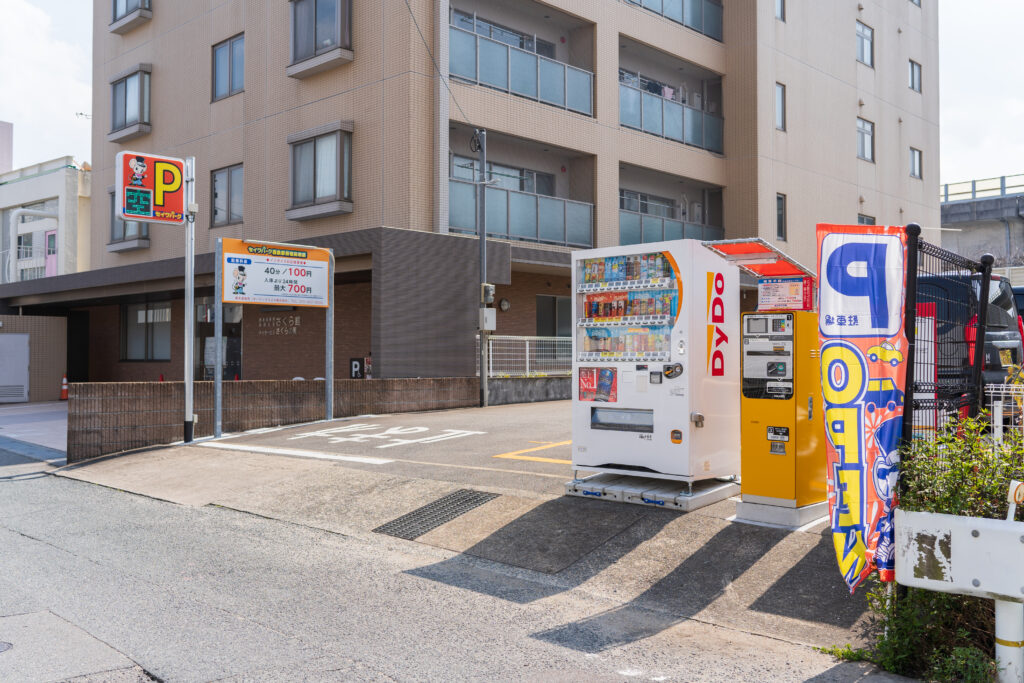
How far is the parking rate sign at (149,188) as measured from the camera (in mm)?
14227

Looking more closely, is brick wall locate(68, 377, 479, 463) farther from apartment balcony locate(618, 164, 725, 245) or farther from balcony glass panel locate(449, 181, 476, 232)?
apartment balcony locate(618, 164, 725, 245)

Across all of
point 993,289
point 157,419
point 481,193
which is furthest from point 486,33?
point 993,289

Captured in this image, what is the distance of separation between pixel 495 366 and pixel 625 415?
11.3 metres

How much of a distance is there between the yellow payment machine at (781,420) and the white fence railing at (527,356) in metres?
12.2

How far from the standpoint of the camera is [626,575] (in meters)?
6.64

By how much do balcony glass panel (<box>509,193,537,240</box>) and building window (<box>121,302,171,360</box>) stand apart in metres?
14.4

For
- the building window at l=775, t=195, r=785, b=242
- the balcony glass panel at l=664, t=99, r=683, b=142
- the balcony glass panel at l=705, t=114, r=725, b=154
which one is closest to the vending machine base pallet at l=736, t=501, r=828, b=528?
the balcony glass panel at l=664, t=99, r=683, b=142

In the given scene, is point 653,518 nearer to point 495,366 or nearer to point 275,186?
point 495,366

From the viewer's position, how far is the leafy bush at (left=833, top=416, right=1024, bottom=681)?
454cm

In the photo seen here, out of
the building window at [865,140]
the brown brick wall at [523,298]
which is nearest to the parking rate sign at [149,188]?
the brown brick wall at [523,298]

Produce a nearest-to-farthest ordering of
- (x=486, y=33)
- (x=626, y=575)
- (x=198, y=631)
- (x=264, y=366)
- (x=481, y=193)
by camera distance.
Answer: (x=198, y=631) → (x=626, y=575) → (x=481, y=193) → (x=486, y=33) → (x=264, y=366)

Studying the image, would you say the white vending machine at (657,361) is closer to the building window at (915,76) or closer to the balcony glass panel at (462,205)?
the balcony glass panel at (462,205)

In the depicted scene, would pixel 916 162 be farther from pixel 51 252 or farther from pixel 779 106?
pixel 51 252

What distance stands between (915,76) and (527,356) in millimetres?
23169
